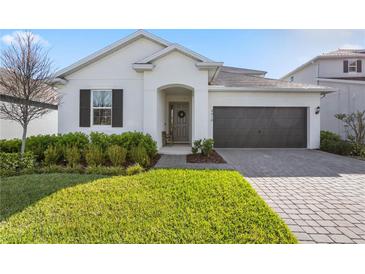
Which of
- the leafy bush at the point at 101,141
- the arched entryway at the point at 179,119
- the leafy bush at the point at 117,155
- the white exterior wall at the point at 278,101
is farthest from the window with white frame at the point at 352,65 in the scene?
the leafy bush at the point at 101,141

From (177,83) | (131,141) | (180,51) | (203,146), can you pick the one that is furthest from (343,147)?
(131,141)

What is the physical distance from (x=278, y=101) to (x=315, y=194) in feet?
27.3

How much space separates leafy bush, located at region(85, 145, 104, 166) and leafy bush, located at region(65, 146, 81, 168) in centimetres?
32

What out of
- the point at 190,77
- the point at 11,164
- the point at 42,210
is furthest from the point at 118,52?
the point at 42,210

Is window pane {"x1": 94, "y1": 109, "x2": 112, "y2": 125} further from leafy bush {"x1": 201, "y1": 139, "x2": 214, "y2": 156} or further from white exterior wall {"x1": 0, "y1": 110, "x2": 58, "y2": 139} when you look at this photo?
leafy bush {"x1": 201, "y1": 139, "x2": 214, "y2": 156}

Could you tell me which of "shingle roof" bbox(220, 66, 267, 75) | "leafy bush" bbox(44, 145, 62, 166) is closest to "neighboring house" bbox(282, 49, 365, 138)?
"shingle roof" bbox(220, 66, 267, 75)

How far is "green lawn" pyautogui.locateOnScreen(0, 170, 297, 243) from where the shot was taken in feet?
9.97

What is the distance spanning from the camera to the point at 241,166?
7617 millimetres

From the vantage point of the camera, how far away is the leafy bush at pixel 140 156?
7.38 meters

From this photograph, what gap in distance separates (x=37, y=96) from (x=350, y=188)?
10.5m

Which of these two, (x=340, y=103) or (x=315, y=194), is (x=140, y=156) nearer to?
(x=315, y=194)

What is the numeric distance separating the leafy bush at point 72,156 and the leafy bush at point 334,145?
40.2 ft

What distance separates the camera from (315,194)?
16.0 feet
